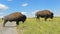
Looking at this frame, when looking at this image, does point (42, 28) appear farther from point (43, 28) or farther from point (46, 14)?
point (46, 14)

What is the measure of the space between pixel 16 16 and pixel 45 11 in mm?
9529

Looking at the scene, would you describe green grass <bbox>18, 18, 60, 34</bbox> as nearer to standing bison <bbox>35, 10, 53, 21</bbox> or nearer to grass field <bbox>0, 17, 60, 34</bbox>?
grass field <bbox>0, 17, 60, 34</bbox>

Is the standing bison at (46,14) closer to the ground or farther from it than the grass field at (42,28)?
farther from it

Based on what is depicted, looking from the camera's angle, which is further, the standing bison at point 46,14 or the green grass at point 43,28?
the standing bison at point 46,14

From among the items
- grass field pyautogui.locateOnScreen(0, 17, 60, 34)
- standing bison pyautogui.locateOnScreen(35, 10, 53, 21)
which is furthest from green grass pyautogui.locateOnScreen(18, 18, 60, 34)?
standing bison pyautogui.locateOnScreen(35, 10, 53, 21)

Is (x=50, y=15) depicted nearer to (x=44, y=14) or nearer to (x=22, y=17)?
(x=44, y=14)

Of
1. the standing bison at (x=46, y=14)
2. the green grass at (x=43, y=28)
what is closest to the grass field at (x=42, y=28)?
the green grass at (x=43, y=28)

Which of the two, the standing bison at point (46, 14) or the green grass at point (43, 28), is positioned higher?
the standing bison at point (46, 14)

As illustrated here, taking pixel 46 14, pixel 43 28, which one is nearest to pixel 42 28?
pixel 43 28

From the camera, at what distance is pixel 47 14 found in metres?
28.0

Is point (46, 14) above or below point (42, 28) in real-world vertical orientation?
above

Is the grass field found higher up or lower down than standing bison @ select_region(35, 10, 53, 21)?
lower down

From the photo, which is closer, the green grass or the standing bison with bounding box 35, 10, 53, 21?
the green grass

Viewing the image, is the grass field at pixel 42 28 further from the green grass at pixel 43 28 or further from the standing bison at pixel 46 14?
the standing bison at pixel 46 14
